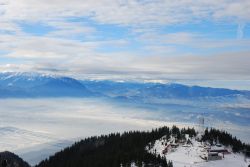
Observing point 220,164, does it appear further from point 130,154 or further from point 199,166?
point 130,154

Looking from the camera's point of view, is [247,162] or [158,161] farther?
[247,162]

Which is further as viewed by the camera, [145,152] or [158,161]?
[145,152]

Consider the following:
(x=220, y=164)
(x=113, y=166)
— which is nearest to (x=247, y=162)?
(x=220, y=164)

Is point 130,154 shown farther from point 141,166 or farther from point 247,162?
point 247,162

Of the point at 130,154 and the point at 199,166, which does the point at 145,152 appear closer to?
the point at 130,154

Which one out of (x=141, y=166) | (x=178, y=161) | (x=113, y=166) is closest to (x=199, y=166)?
(x=178, y=161)

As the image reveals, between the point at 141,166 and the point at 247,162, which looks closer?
the point at 141,166


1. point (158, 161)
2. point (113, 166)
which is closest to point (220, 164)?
point (158, 161)
